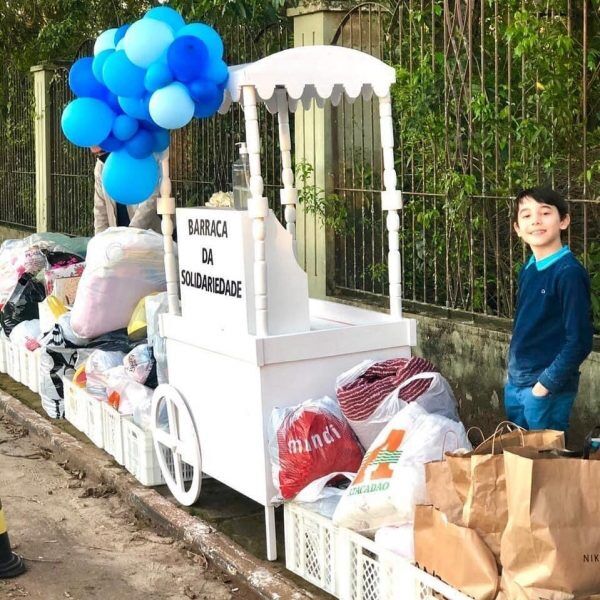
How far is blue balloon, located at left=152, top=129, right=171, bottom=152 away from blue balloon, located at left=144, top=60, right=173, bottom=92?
34cm

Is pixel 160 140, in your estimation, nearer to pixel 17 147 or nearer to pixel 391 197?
pixel 391 197

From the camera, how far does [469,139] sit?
623 cm

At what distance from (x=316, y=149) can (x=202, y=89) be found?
3.03 meters

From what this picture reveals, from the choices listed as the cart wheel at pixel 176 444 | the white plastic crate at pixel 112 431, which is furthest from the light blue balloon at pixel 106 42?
the white plastic crate at pixel 112 431

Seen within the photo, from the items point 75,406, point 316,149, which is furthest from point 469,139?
point 75,406

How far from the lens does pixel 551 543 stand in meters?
3.05

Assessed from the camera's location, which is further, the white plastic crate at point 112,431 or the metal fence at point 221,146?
the metal fence at point 221,146

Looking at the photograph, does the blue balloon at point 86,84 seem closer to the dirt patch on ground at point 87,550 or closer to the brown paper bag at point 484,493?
the dirt patch on ground at point 87,550

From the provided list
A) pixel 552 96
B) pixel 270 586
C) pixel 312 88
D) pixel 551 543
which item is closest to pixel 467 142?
pixel 552 96

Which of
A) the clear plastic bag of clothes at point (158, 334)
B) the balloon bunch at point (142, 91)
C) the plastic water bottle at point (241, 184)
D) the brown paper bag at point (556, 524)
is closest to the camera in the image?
the brown paper bag at point (556, 524)

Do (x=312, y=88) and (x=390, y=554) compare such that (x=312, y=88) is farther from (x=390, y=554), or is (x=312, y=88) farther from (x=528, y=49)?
(x=390, y=554)

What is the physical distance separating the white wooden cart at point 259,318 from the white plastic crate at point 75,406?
1.86m

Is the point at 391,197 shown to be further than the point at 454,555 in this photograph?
Yes

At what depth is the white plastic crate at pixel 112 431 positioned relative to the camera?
6.11 m
